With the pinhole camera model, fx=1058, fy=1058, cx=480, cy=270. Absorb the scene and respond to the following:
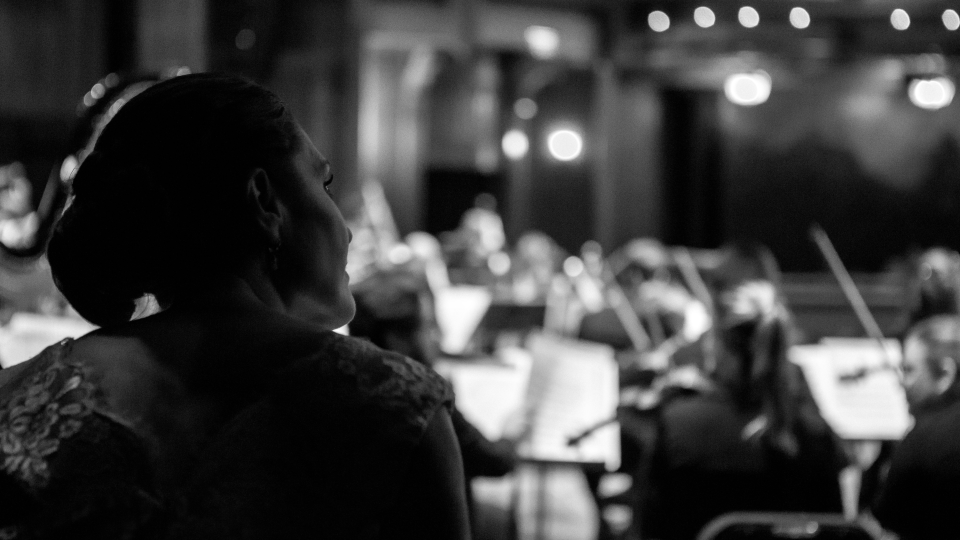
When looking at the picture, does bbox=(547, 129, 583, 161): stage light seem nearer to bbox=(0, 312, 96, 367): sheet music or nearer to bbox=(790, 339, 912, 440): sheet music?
bbox=(790, 339, 912, 440): sheet music

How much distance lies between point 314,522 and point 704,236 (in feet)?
45.5

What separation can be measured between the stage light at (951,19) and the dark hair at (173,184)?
515 inches

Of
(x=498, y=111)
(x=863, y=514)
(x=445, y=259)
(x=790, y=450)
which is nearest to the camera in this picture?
(x=790, y=450)

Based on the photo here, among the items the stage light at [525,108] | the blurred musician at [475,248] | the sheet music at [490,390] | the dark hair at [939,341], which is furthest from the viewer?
the stage light at [525,108]

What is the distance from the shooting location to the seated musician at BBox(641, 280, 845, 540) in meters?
3.52

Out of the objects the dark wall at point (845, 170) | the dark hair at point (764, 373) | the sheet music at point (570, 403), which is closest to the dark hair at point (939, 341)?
the dark hair at point (764, 373)

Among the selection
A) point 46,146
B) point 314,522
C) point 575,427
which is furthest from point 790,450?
point 46,146

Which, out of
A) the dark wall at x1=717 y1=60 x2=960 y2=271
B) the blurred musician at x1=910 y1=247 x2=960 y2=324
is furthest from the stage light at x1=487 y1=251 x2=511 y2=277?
the blurred musician at x1=910 y1=247 x2=960 y2=324

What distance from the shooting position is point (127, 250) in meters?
1.02

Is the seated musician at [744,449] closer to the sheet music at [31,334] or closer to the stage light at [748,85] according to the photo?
the sheet music at [31,334]

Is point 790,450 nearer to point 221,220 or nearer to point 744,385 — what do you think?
point 744,385

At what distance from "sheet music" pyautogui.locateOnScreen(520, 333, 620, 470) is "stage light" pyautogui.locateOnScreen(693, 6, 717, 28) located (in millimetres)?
9205

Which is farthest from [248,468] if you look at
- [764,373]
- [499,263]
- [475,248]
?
[499,263]

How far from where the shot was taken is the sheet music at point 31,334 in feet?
10.8
